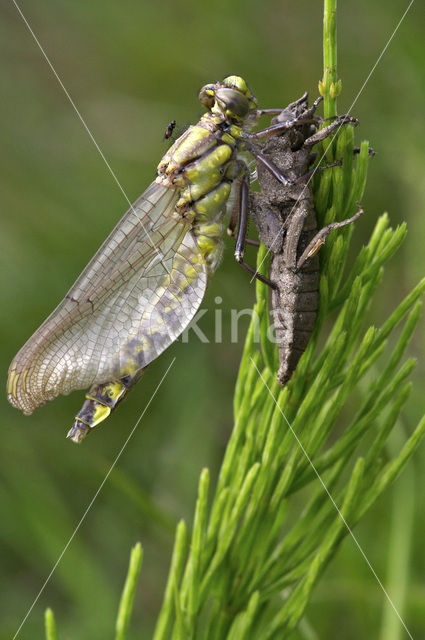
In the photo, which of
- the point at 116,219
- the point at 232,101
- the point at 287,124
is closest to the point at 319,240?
the point at 287,124

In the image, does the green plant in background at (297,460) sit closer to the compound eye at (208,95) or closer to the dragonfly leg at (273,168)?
the dragonfly leg at (273,168)

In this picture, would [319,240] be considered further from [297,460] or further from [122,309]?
[122,309]

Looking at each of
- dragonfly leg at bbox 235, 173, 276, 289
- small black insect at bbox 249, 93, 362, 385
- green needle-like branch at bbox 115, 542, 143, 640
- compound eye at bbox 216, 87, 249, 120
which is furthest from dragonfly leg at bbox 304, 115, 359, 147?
green needle-like branch at bbox 115, 542, 143, 640

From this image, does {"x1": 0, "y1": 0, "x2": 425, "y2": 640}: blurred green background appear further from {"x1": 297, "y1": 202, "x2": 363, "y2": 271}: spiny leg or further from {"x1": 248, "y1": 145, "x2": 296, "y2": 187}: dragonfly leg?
{"x1": 297, "y1": 202, "x2": 363, "y2": 271}: spiny leg

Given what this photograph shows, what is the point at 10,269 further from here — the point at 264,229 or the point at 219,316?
the point at 264,229

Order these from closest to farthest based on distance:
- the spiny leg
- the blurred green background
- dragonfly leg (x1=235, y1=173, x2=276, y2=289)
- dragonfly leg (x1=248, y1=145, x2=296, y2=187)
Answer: the spiny leg → dragonfly leg (x1=248, y1=145, x2=296, y2=187) → dragonfly leg (x1=235, y1=173, x2=276, y2=289) → the blurred green background

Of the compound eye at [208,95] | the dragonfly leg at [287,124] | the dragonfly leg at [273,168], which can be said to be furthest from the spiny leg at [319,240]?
the compound eye at [208,95]

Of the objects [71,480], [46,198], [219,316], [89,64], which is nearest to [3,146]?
[46,198]
